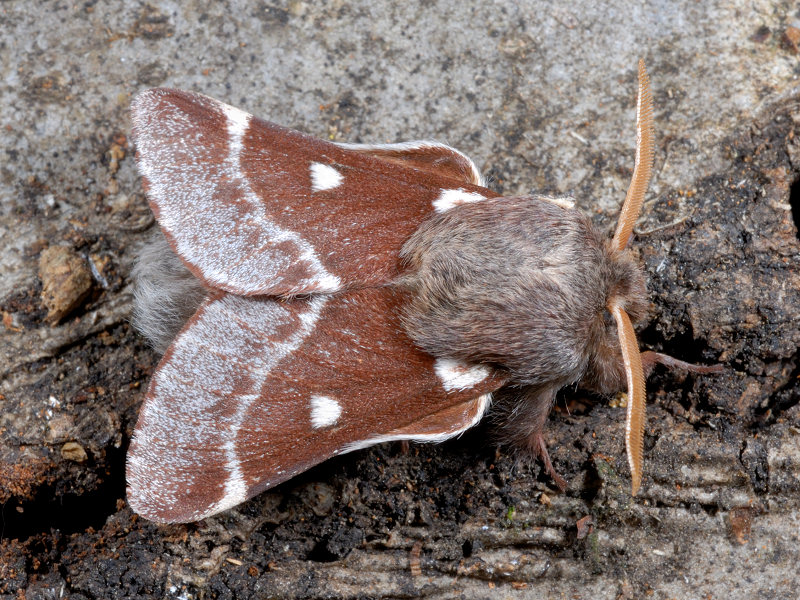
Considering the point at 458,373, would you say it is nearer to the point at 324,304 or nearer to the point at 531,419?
the point at 531,419

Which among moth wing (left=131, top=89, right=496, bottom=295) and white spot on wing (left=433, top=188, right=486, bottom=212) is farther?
white spot on wing (left=433, top=188, right=486, bottom=212)

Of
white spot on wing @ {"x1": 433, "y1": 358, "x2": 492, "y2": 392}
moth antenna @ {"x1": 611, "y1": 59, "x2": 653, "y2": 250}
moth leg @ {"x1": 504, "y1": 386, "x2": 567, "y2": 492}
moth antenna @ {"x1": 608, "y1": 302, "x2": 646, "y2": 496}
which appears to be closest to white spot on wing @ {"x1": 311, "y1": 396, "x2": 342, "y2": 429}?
white spot on wing @ {"x1": 433, "y1": 358, "x2": 492, "y2": 392}

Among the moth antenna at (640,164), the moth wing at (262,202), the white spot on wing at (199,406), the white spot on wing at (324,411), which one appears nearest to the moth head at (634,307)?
the moth antenna at (640,164)

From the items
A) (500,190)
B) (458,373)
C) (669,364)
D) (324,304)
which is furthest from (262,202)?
(669,364)

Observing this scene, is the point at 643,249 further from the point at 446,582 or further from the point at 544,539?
the point at 446,582

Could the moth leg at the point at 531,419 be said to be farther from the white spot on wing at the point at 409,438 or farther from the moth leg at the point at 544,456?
the white spot on wing at the point at 409,438

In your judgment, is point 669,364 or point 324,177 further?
point 669,364

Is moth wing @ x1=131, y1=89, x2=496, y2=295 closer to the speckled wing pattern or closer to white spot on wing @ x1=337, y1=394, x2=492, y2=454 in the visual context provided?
the speckled wing pattern
